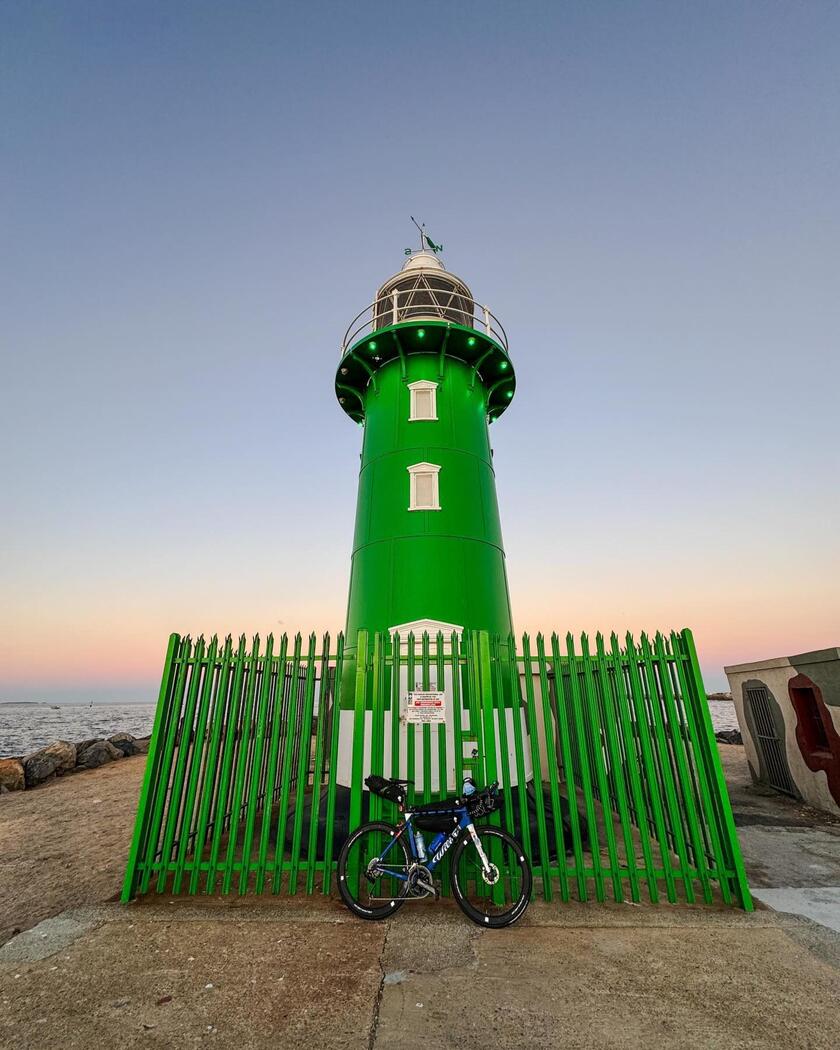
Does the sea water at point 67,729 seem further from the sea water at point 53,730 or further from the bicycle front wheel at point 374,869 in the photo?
the bicycle front wheel at point 374,869

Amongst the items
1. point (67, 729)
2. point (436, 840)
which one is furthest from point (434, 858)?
point (67, 729)

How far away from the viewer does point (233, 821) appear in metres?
5.48

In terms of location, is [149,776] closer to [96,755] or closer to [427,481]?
[427,481]

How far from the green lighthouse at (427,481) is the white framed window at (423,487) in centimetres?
2

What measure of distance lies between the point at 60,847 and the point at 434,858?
7.14m

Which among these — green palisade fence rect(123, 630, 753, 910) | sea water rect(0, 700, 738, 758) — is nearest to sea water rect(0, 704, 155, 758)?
sea water rect(0, 700, 738, 758)

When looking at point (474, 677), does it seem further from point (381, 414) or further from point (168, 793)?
point (381, 414)

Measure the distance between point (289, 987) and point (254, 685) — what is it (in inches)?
142

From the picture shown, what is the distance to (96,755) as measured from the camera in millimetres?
18625

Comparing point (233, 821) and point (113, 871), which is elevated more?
point (233, 821)

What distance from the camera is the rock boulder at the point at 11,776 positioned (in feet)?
44.8

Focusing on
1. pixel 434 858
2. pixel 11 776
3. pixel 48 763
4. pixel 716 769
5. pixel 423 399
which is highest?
pixel 423 399

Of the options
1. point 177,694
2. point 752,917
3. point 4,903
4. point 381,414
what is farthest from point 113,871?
point 381,414

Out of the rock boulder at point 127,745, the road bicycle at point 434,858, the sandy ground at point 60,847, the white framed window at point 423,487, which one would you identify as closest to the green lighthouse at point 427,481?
the white framed window at point 423,487
